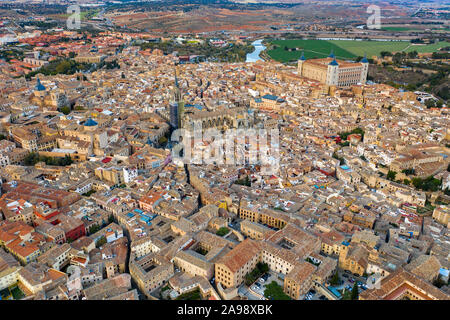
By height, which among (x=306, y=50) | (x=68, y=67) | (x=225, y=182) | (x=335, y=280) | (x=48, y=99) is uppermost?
(x=306, y=50)

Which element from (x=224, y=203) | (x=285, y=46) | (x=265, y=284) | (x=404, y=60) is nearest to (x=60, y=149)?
(x=224, y=203)

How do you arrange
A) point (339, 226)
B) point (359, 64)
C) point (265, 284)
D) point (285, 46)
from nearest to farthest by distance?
point (265, 284) < point (339, 226) < point (359, 64) < point (285, 46)

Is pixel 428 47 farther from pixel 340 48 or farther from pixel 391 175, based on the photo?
pixel 391 175

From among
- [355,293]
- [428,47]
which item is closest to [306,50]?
[428,47]

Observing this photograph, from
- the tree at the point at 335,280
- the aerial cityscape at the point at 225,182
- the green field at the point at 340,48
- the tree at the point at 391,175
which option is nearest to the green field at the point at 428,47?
the green field at the point at 340,48

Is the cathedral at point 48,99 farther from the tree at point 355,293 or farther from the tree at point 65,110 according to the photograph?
the tree at point 355,293

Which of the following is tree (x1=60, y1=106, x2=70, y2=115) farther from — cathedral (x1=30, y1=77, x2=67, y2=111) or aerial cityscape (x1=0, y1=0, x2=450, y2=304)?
cathedral (x1=30, y1=77, x2=67, y2=111)

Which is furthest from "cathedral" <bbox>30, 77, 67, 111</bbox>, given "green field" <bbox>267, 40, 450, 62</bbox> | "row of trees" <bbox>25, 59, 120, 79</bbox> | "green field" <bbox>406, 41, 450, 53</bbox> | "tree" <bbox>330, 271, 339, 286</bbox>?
"green field" <bbox>406, 41, 450, 53</bbox>
